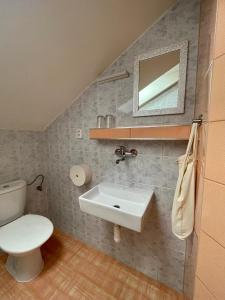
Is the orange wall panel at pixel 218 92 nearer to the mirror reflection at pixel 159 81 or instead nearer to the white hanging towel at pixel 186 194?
the white hanging towel at pixel 186 194

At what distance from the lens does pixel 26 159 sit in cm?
181

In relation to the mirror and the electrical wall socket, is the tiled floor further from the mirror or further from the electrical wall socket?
the mirror

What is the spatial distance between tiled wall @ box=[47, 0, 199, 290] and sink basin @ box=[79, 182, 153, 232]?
3.5 inches

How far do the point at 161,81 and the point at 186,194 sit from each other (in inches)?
33.9

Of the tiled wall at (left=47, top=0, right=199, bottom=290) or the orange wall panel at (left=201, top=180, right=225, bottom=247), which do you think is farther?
the tiled wall at (left=47, top=0, right=199, bottom=290)

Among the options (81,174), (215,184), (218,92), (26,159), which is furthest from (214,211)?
(26,159)

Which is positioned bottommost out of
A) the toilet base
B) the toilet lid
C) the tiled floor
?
the tiled floor

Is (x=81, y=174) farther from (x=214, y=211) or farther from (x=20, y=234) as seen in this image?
Answer: (x=214, y=211)

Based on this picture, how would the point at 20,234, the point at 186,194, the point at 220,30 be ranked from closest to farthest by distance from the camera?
the point at 220,30 < the point at 186,194 < the point at 20,234

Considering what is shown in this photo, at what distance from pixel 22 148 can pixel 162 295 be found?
202 cm

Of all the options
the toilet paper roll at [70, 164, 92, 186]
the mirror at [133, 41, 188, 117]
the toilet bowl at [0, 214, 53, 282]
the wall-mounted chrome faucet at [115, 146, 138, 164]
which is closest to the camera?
the mirror at [133, 41, 188, 117]

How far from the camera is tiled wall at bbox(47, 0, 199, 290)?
108 centimetres

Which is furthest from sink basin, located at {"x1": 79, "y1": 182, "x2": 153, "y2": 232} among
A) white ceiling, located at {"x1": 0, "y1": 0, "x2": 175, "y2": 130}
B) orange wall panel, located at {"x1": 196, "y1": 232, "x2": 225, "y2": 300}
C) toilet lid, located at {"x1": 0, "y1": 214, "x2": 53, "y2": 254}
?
white ceiling, located at {"x1": 0, "y1": 0, "x2": 175, "y2": 130}

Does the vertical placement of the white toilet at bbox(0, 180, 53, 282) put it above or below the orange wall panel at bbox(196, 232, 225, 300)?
below
